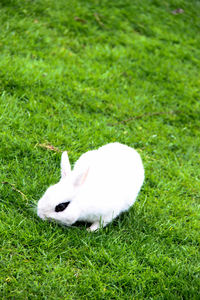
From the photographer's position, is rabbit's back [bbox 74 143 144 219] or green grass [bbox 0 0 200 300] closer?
green grass [bbox 0 0 200 300]

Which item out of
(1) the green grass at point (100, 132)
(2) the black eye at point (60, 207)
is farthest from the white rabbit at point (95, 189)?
(1) the green grass at point (100, 132)

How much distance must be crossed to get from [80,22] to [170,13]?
2859 mm

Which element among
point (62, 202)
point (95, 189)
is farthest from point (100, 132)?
point (62, 202)

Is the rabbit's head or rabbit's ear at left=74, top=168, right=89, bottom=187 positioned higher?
rabbit's ear at left=74, top=168, right=89, bottom=187

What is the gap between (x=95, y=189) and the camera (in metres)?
2.75

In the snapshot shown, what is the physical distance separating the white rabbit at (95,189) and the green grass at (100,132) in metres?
0.16

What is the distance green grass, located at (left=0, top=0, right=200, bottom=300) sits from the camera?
259 cm

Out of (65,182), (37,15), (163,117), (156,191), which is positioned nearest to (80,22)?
(37,15)

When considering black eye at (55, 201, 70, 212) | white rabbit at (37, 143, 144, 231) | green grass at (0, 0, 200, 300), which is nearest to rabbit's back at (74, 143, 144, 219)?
white rabbit at (37, 143, 144, 231)

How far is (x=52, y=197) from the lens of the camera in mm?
2588

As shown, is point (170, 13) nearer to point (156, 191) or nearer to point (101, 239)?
point (156, 191)

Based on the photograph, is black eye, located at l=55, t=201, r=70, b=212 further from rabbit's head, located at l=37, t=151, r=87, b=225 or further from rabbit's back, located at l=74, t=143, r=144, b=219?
rabbit's back, located at l=74, t=143, r=144, b=219

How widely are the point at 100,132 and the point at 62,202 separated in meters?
1.72

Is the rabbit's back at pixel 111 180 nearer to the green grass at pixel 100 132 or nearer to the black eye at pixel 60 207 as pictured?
the black eye at pixel 60 207
